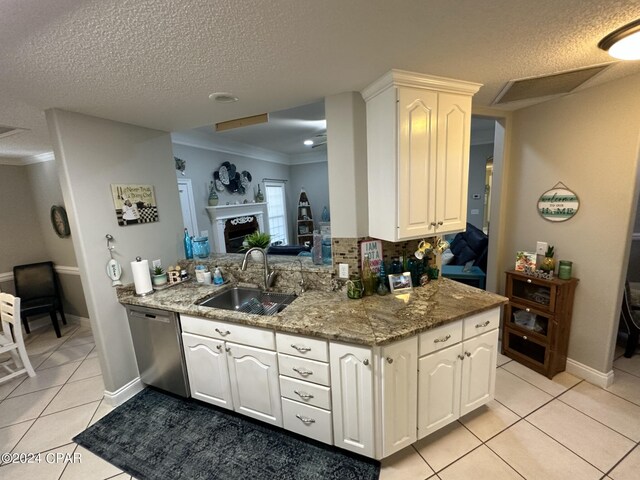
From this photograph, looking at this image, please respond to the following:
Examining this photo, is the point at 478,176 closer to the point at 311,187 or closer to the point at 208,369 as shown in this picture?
the point at 311,187

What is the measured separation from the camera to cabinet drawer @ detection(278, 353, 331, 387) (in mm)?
1575

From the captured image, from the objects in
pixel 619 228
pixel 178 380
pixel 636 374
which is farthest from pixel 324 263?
pixel 636 374

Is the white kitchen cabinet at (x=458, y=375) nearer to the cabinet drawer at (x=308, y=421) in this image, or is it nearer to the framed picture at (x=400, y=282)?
the framed picture at (x=400, y=282)

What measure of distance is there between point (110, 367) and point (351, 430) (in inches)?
78.5

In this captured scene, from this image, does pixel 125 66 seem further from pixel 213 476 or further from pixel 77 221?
pixel 213 476

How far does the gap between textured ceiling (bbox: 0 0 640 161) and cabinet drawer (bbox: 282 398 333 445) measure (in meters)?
1.98

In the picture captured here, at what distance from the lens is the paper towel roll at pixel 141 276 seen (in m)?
2.21

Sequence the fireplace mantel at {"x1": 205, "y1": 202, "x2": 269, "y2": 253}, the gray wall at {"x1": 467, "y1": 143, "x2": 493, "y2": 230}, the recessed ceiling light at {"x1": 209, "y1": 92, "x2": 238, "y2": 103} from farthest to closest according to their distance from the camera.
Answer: the gray wall at {"x1": 467, "y1": 143, "x2": 493, "y2": 230}, the fireplace mantel at {"x1": 205, "y1": 202, "x2": 269, "y2": 253}, the recessed ceiling light at {"x1": 209, "y1": 92, "x2": 238, "y2": 103}

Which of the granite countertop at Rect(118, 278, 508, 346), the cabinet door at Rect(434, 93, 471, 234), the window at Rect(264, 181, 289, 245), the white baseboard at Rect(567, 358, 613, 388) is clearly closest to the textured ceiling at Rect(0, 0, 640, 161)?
the cabinet door at Rect(434, 93, 471, 234)

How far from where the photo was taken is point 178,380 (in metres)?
2.13

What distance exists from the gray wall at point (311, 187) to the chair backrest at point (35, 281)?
4.44 metres

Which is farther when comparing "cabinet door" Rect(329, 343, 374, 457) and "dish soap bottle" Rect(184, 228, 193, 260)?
"dish soap bottle" Rect(184, 228, 193, 260)

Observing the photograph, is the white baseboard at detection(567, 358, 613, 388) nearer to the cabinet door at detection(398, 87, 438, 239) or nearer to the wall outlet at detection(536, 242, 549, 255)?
→ the wall outlet at detection(536, 242, 549, 255)

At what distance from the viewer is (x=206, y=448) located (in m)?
1.78
